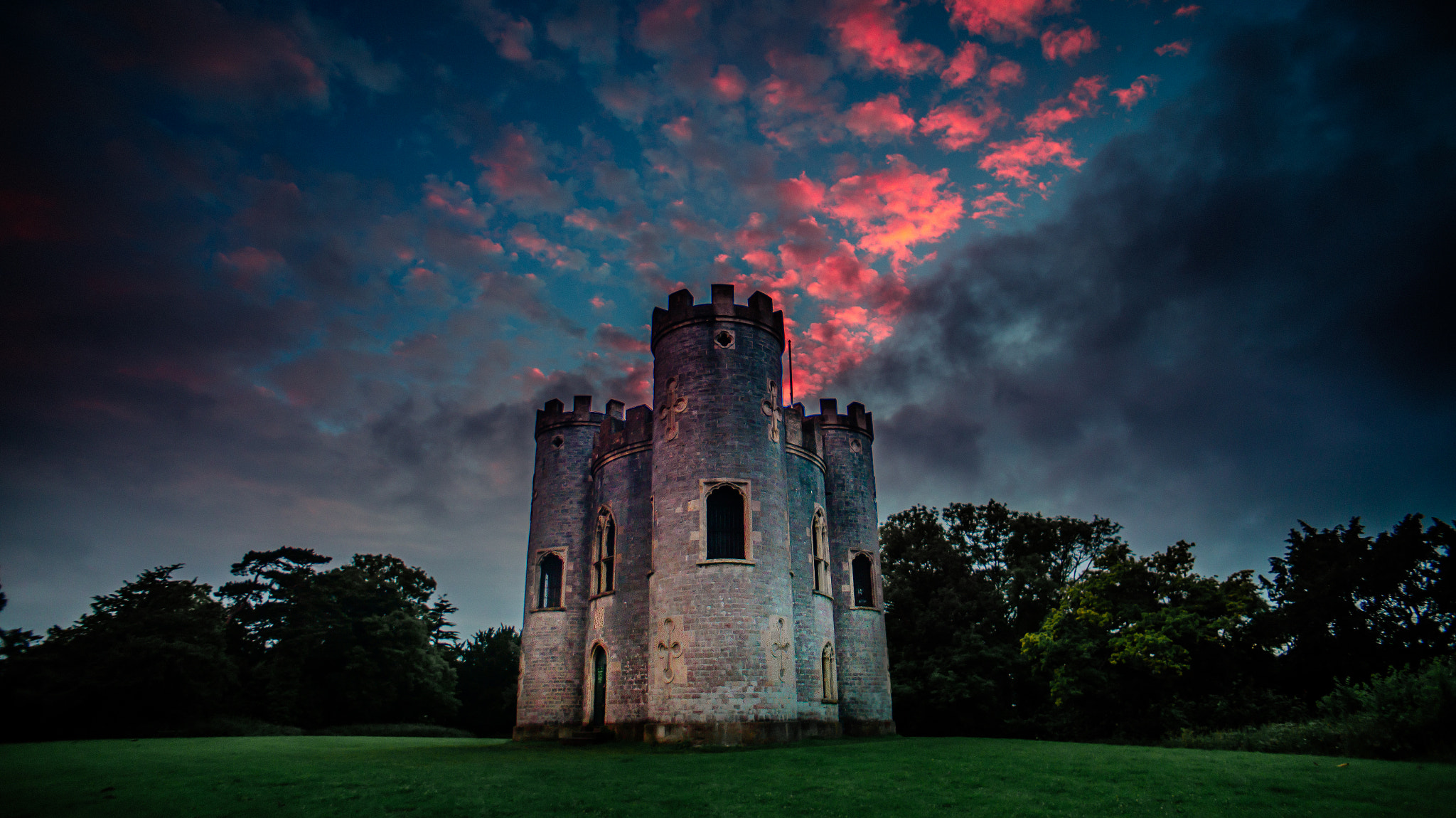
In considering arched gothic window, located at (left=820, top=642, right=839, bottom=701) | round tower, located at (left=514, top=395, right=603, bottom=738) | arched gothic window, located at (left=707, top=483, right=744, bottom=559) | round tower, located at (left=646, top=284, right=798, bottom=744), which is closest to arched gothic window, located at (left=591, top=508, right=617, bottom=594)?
round tower, located at (left=514, top=395, right=603, bottom=738)

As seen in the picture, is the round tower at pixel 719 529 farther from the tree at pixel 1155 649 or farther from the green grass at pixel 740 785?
the tree at pixel 1155 649

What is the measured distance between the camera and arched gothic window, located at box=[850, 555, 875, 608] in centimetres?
2830

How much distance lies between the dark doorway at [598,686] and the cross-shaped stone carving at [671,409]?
8.48 metres

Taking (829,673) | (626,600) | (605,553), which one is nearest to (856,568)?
(829,673)

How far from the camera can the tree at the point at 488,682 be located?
48.9 m

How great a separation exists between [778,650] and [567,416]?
14478 millimetres

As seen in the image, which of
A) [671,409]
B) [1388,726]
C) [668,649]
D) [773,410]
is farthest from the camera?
[773,410]

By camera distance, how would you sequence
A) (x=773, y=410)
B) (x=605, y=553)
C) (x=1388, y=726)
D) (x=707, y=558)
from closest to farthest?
1. (x=1388, y=726)
2. (x=707, y=558)
3. (x=773, y=410)
4. (x=605, y=553)

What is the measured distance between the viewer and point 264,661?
39.8 m

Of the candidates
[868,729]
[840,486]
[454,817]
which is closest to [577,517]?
[840,486]

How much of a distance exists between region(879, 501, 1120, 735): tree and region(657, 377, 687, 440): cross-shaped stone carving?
21.2 metres

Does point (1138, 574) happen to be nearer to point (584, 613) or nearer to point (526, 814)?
point (584, 613)

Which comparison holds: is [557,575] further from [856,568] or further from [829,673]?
[856,568]

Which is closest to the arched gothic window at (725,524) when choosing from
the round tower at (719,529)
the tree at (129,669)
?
the round tower at (719,529)
